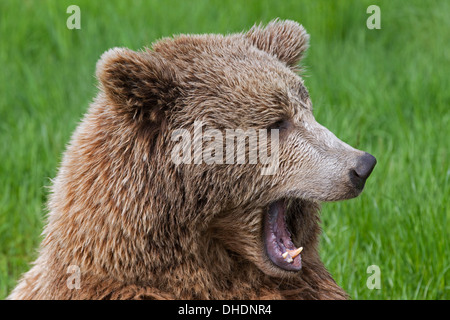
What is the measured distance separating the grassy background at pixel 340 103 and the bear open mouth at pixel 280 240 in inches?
44.4

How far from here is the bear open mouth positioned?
136 inches

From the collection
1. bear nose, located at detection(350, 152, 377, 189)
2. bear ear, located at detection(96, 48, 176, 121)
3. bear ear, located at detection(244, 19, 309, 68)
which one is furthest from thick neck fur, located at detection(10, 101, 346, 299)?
bear ear, located at detection(244, 19, 309, 68)

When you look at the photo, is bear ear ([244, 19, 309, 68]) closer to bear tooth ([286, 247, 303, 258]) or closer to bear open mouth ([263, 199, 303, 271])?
bear open mouth ([263, 199, 303, 271])

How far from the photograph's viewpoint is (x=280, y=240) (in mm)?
3574

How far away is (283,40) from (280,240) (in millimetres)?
1065

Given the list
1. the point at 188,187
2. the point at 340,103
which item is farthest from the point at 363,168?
the point at 340,103

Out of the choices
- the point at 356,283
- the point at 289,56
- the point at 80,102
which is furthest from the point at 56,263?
the point at 80,102

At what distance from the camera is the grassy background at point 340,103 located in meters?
4.75

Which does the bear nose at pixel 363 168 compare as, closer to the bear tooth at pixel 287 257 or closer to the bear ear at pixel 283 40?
the bear tooth at pixel 287 257

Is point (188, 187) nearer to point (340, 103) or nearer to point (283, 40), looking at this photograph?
point (283, 40)

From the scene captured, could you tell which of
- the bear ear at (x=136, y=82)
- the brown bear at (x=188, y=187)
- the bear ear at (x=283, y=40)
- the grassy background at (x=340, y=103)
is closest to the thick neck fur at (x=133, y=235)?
the brown bear at (x=188, y=187)

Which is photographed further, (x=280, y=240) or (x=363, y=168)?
(x=280, y=240)

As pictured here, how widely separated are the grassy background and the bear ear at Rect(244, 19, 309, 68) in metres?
1.37

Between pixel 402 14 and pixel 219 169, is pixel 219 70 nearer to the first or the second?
pixel 219 169
